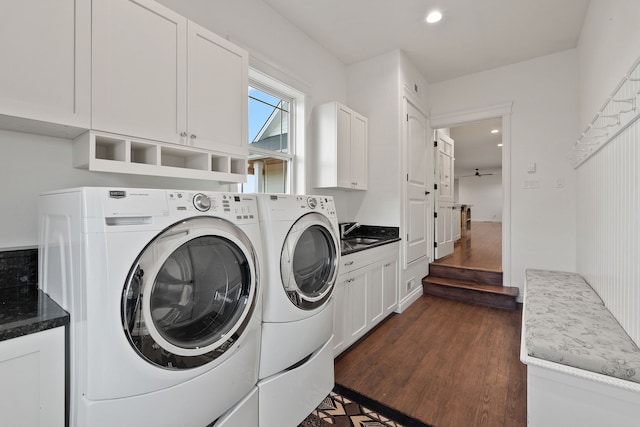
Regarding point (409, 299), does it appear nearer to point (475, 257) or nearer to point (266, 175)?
point (475, 257)

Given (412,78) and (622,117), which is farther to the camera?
(412,78)

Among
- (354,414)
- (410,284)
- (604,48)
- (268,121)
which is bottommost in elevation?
(354,414)

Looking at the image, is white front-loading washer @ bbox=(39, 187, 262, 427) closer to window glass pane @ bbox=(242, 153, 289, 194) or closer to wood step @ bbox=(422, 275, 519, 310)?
window glass pane @ bbox=(242, 153, 289, 194)

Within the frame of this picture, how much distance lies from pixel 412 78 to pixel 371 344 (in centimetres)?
303

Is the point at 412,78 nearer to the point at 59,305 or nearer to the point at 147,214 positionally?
the point at 147,214

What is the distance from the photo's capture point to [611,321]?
1584 mm

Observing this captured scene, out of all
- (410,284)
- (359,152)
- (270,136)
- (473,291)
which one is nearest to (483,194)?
(473,291)

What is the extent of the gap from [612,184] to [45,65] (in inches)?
114

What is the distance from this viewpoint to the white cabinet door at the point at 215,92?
1.56 meters

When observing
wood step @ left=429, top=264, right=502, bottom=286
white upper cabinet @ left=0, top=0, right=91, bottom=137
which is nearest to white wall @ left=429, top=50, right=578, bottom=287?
wood step @ left=429, top=264, right=502, bottom=286

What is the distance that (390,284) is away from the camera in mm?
2943

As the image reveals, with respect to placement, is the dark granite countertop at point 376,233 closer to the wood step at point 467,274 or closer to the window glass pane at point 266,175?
the window glass pane at point 266,175

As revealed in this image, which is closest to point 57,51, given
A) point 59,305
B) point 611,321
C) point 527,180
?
point 59,305

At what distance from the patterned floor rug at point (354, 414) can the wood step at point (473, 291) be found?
2265 mm
